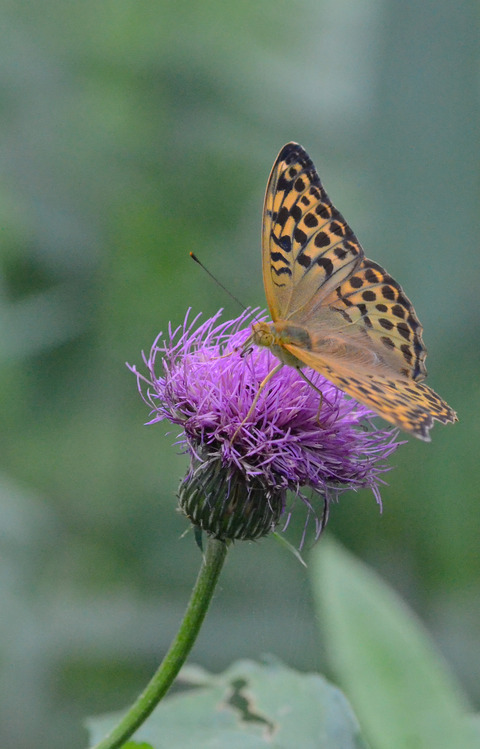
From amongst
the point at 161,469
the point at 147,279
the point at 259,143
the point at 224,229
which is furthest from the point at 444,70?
the point at 161,469

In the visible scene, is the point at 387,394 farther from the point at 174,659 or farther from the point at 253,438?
the point at 174,659

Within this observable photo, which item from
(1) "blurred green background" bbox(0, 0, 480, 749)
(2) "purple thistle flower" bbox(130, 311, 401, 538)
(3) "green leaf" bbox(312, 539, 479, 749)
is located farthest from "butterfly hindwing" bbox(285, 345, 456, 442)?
(1) "blurred green background" bbox(0, 0, 480, 749)

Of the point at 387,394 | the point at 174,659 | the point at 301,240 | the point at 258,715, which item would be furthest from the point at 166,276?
the point at 174,659

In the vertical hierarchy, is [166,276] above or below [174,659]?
above

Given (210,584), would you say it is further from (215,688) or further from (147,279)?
(147,279)

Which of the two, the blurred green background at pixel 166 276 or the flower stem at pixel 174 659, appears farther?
the blurred green background at pixel 166 276

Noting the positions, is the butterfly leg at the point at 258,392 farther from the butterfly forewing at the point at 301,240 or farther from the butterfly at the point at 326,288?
the butterfly forewing at the point at 301,240

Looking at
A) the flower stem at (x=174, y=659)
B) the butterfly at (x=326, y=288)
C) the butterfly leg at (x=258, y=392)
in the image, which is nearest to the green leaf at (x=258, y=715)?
the flower stem at (x=174, y=659)
